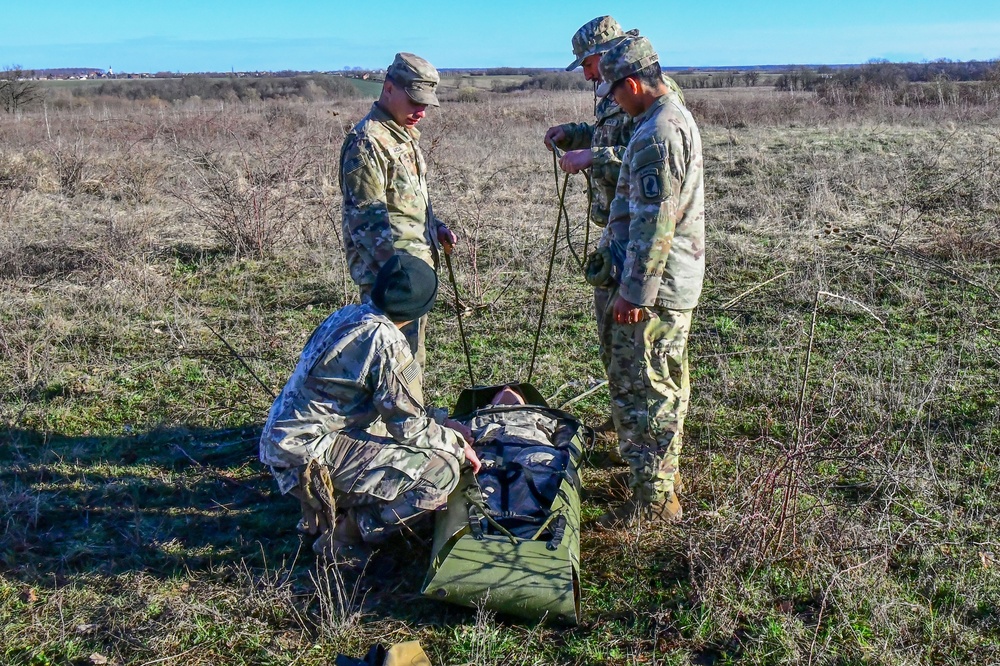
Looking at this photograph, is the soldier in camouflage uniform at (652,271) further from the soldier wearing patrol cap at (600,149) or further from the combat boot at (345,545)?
the combat boot at (345,545)

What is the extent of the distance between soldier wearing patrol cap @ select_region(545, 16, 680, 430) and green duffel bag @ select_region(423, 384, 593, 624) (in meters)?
0.65

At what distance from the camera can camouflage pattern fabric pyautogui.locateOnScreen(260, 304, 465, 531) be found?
3.26m

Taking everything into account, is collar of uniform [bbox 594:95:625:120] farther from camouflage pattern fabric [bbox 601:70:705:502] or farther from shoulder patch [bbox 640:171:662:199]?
shoulder patch [bbox 640:171:662:199]

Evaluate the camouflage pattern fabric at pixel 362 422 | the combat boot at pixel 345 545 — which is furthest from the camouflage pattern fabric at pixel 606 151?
the combat boot at pixel 345 545

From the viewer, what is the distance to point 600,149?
12.8ft

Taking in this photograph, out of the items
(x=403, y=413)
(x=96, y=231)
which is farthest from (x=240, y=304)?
(x=403, y=413)

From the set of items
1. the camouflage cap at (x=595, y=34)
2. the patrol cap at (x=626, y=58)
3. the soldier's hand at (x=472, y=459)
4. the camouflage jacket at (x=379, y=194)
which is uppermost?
the camouflage cap at (x=595, y=34)

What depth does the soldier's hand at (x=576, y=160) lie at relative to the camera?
383 centimetres

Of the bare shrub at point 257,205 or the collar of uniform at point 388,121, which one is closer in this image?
the collar of uniform at point 388,121

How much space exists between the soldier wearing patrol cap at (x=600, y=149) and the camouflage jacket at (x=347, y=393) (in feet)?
3.53

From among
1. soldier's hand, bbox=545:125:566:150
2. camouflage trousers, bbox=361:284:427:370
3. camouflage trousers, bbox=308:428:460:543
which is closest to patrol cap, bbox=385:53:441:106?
soldier's hand, bbox=545:125:566:150

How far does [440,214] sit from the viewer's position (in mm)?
9969

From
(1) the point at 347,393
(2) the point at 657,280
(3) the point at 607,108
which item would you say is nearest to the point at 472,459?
(1) the point at 347,393

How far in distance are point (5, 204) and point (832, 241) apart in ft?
33.1
